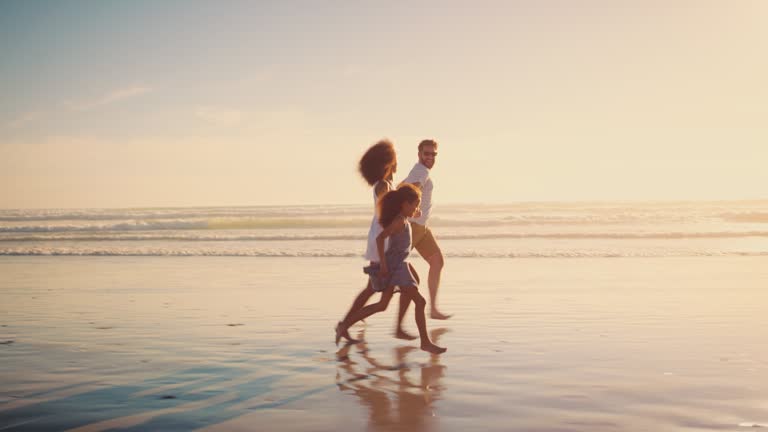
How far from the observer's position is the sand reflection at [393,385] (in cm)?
368

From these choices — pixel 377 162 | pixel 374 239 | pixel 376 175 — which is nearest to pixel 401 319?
pixel 374 239

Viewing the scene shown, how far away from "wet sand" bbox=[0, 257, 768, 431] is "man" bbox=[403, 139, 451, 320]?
18.2 inches

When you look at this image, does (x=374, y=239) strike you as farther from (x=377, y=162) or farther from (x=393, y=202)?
(x=377, y=162)

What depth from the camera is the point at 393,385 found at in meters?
4.50

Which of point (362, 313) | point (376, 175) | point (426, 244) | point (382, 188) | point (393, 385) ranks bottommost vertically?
point (393, 385)

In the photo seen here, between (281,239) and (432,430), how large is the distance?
19235 mm

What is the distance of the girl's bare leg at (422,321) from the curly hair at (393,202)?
0.60 m

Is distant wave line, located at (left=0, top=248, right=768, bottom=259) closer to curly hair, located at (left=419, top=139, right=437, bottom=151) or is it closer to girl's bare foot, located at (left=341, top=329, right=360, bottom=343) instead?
curly hair, located at (left=419, top=139, right=437, bottom=151)

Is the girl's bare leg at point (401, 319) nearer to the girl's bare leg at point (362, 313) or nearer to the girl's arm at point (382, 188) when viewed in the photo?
the girl's bare leg at point (362, 313)

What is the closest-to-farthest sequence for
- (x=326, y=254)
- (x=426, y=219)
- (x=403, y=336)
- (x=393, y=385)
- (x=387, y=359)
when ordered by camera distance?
1. (x=393, y=385)
2. (x=387, y=359)
3. (x=403, y=336)
4. (x=426, y=219)
5. (x=326, y=254)

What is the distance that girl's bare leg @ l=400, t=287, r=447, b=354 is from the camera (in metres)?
5.48

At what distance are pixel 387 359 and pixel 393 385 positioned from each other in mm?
954

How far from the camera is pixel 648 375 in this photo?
15.2ft

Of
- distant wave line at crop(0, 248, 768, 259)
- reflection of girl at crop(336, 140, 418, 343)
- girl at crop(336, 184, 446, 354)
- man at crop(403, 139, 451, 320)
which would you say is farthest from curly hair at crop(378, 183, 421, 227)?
distant wave line at crop(0, 248, 768, 259)
